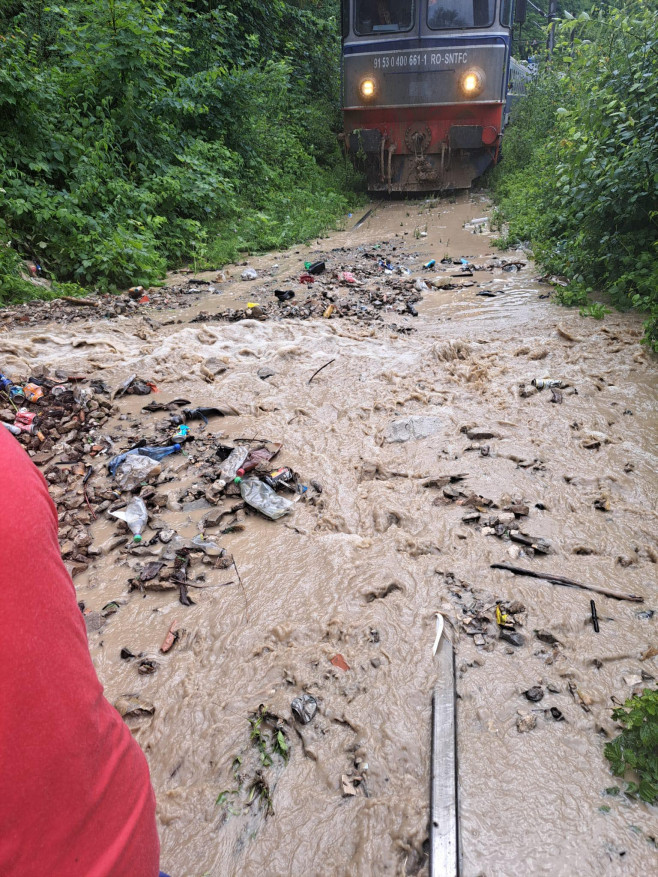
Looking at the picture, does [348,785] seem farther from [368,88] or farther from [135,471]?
[368,88]

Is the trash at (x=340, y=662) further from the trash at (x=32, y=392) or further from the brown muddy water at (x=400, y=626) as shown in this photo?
the trash at (x=32, y=392)

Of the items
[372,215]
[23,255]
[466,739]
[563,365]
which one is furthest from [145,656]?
[372,215]

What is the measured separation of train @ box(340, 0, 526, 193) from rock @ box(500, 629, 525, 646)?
1054 centimetres

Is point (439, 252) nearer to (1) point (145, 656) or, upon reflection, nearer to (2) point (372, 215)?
(2) point (372, 215)

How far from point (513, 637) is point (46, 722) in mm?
1890

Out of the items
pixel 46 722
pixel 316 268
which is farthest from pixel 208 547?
pixel 316 268

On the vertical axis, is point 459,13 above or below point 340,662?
above

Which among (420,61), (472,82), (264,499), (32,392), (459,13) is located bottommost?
(264,499)

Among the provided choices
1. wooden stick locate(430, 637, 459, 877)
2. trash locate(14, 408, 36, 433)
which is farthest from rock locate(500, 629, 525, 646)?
Answer: trash locate(14, 408, 36, 433)

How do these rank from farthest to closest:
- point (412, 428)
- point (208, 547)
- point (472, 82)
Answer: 1. point (472, 82)
2. point (412, 428)
3. point (208, 547)

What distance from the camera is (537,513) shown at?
2.98 metres

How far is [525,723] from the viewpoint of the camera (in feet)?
6.35

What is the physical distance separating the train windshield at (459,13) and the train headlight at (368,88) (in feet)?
4.51

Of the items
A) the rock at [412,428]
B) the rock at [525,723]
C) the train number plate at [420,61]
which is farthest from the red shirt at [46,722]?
the train number plate at [420,61]
